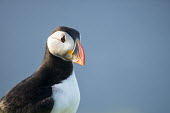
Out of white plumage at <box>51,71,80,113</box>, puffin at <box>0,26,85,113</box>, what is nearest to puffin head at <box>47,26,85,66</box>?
Result: puffin at <box>0,26,85,113</box>

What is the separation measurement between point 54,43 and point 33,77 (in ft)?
1.00

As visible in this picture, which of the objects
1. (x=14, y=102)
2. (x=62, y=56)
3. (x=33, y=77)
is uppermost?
(x=62, y=56)

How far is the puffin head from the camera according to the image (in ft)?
8.72

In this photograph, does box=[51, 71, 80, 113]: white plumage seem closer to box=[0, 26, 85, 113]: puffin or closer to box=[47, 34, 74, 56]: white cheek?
box=[0, 26, 85, 113]: puffin

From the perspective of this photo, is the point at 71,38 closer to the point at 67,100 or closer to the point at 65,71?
the point at 65,71

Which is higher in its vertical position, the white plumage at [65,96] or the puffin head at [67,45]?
the puffin head at [67,45]

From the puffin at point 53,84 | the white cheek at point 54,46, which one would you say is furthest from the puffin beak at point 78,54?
the white cheek at point 54,46

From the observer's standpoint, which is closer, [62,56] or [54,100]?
[54,100]

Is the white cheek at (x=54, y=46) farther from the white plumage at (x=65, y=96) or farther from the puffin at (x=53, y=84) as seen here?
the white plumage at (x=65, y=96)

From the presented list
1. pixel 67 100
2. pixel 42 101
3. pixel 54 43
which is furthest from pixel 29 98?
pixel 54 43

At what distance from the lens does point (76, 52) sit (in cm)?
266

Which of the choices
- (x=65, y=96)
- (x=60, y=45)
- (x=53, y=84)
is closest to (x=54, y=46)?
(x=60, y=45)

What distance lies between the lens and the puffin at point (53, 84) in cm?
249

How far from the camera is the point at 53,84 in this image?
8.72 ft
